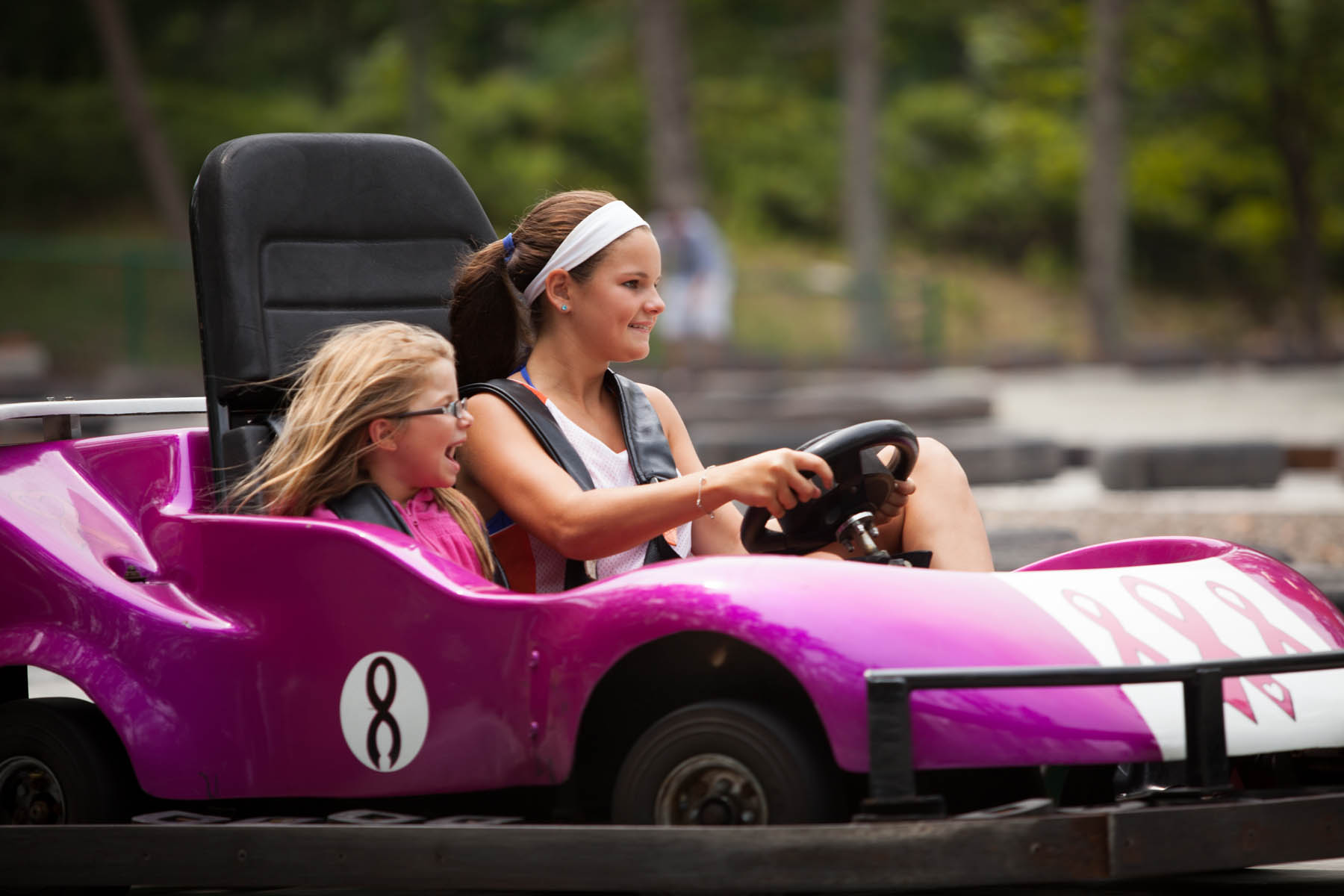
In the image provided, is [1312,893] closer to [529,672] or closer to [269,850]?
[529,672]

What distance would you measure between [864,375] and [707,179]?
14.1 meters

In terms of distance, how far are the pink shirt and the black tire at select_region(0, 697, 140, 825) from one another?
542 mm

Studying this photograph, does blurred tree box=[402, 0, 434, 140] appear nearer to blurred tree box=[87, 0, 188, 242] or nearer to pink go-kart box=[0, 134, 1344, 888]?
blurred tree box=[87, 0, 188, 242]

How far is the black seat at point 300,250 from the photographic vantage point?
3.23 metres

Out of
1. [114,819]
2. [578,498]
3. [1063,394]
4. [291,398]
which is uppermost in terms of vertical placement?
[1063,394]

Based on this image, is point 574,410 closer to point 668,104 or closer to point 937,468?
point 937,468

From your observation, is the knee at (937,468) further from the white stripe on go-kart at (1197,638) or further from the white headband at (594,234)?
the white headband at (594,234)

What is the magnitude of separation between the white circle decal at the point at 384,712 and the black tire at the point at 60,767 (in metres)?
0.53

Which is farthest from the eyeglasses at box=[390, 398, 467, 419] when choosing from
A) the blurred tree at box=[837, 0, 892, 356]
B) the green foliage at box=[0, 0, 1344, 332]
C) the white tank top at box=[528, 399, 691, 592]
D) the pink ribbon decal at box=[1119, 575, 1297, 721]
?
the green foliage at box=[0, 0, 1344, 332]

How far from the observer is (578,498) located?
2953 millimetres

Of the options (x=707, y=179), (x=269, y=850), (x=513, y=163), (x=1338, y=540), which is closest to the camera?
(x=269, y=850)

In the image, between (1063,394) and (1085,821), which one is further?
(1063,394)

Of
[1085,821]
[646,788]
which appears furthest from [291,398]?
[1085,821]

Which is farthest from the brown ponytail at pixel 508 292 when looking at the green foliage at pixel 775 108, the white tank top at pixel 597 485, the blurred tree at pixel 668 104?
the green foliage at pixel 775 108
